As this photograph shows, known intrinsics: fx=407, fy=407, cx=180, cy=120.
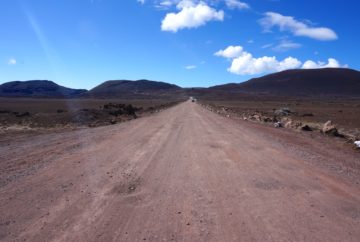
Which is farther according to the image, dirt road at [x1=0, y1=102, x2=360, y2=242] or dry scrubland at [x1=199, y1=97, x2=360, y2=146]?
dry scrubland at [x1=199, y1=97, x2=360, y2=146]

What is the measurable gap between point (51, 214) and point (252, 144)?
9.78 m

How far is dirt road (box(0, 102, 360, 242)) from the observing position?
578 cm

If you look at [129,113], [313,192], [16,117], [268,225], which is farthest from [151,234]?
[129,113]

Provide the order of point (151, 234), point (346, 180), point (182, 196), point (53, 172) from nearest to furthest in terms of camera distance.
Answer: point (151, 234) → point (182, 196) → point (346, 180) → point (53, 172)

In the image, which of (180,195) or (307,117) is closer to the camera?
(180,195)

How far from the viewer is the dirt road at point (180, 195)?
5781 mm

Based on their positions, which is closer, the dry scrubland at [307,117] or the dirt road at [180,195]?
the dirt road at [180,195]

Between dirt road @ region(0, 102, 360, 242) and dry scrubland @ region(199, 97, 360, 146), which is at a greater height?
dirt road @ region(0, 102, 360, 242)

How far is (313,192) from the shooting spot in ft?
25.7

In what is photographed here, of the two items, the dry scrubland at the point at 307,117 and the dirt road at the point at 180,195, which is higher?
the dirt road at the point at 180,195

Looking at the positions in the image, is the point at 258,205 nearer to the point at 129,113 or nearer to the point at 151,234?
the point at 151,234

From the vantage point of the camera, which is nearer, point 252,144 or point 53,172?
point 53,172

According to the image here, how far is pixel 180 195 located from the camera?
7.69 m

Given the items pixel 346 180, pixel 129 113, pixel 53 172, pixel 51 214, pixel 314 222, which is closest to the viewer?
pixel 314 222
